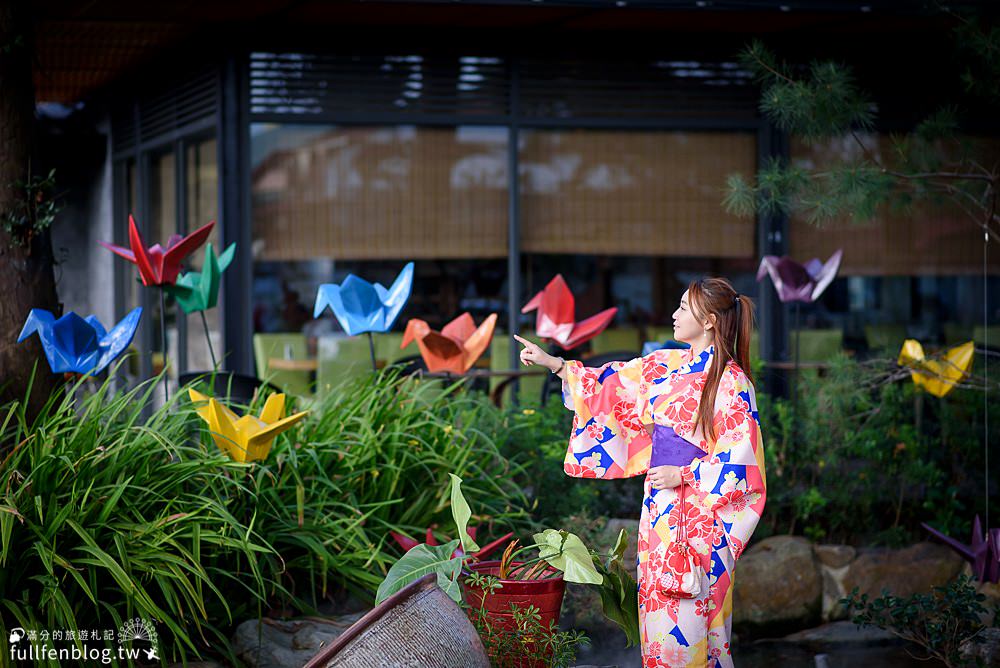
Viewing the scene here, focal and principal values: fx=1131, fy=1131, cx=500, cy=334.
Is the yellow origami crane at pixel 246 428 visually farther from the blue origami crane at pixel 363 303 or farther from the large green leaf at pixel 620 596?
the large green leaf at pixel 620 596

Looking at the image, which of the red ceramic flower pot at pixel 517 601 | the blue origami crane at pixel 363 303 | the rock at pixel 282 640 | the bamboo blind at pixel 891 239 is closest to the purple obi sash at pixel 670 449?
the red ceramic flower pot at pixel 517 601

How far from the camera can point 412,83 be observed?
21.9 ft

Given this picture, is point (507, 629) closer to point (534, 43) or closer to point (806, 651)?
point (806, 651)

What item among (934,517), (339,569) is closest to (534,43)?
(934,517)

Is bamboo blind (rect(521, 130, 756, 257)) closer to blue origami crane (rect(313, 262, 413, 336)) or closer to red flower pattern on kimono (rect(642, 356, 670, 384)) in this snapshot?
blue origami crane (rect(313, 262, 413, 336))

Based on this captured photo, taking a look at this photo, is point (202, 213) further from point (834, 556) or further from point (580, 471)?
point (580, 471)

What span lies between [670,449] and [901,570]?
7.16ft

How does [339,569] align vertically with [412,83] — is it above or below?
below

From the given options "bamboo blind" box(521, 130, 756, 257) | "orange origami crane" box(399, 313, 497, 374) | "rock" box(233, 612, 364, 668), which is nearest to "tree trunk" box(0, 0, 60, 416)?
"rock" box(233, 612, 364, 668)

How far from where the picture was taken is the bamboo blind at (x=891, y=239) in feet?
23.3

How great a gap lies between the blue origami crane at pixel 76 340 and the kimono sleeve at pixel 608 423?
166cm

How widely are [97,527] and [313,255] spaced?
11.4 feet

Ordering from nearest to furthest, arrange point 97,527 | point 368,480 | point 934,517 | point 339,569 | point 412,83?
point 97,527
point 339,569
point 368,480
point 934,517
point 412,83

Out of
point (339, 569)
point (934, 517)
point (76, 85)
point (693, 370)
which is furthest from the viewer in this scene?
point (76, 85)
